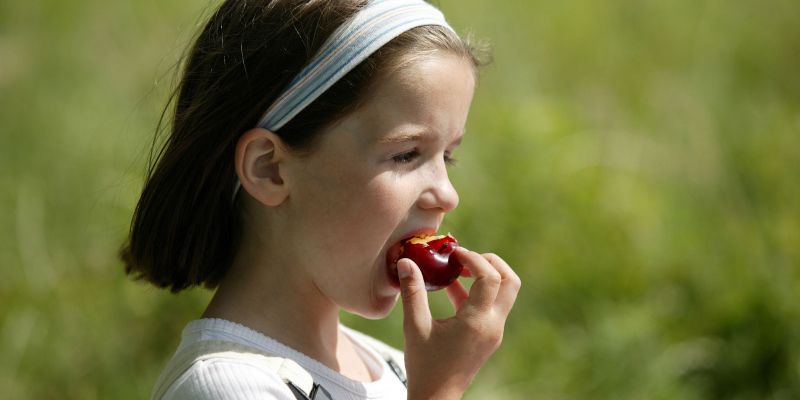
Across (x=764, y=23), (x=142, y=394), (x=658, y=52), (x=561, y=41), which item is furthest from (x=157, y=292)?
(x=764, y=23)

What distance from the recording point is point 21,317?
3393mm

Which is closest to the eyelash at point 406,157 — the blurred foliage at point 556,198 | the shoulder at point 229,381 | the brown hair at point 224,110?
the brown hair at point 224,110

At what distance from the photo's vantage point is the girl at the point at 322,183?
172 centimetres

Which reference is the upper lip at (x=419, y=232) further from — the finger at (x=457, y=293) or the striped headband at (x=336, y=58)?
the striped headband at (x=336, y=58)

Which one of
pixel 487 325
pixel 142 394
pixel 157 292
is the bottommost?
pixel 142 394

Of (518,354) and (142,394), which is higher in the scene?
(518,354)

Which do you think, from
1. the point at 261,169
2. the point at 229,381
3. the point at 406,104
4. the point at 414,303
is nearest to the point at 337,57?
the point at 406,104

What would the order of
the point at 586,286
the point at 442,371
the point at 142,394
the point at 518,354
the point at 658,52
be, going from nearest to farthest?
the point at 442,371
the point at 142,394
the point at 518,354
the point at 586,286
the point at 658,52

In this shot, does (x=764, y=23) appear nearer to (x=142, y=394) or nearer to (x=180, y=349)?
(x=142, y=394)

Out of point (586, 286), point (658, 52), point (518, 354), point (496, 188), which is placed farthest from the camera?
point (658, 52)

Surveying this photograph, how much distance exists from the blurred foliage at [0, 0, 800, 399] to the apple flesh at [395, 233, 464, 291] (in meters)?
0.73

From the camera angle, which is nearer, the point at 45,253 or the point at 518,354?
the point at 518,354

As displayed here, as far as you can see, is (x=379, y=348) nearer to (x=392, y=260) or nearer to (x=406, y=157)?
(x=392, y=260)

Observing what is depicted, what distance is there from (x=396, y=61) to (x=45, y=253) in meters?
2.47
